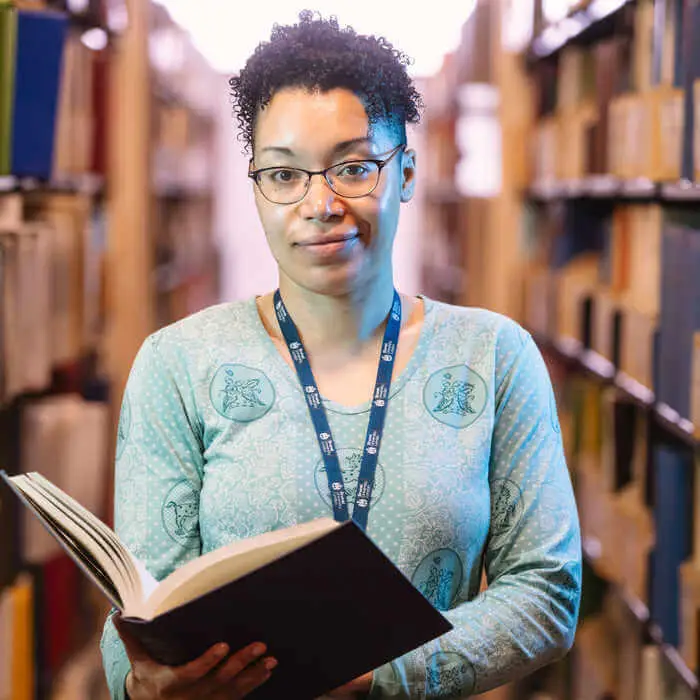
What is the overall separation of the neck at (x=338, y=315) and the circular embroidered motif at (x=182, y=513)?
208 mm

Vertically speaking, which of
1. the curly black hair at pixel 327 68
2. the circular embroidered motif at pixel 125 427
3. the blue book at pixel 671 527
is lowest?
the blue book at pixel 671 527

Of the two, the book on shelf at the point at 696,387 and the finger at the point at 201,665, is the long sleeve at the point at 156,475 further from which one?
the book on shelf at the point at 696,387

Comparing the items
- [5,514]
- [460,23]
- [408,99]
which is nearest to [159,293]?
[460,23]

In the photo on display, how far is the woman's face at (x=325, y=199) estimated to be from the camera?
3.67 ft

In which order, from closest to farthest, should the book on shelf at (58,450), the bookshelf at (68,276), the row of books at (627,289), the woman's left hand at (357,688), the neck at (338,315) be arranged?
the woman's left hand at (357,688) < the neck at (338,315) < the row of books at (627,289) < the bookshelf at (68,276) < the book on shelf at (58,450)

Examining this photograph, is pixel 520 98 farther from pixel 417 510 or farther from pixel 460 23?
pixel 417 510

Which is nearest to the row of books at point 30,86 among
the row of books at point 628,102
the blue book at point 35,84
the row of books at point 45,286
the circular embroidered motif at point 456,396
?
the blue book at point 35,84

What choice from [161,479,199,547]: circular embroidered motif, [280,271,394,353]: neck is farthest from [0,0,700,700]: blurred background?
[161,479,199,547]: circular embroidered motif

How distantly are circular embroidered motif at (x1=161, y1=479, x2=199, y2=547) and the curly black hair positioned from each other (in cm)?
39

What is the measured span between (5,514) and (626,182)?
5.35 ft

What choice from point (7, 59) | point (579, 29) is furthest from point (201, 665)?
point (579, 29)

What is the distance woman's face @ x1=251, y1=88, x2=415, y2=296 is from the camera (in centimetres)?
112

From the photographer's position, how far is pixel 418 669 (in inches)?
43.2

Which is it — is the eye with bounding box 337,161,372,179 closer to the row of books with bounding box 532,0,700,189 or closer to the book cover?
the book cover
